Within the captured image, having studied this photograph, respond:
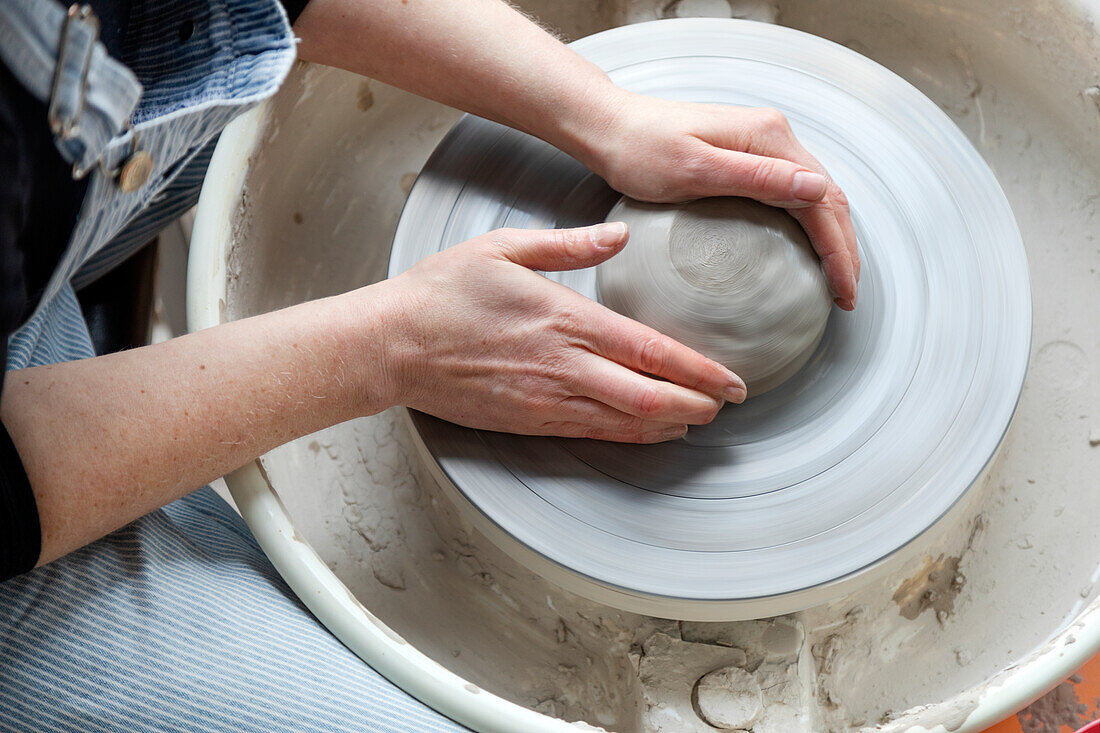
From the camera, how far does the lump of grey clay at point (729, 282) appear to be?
102cm

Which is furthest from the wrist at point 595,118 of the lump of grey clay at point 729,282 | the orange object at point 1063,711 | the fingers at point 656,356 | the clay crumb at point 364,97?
the orange object at point 1063,711

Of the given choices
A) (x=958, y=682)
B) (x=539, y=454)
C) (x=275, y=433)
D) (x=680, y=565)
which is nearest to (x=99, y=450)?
(x=275, y=433)

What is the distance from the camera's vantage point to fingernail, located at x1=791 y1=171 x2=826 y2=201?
101 centimetres

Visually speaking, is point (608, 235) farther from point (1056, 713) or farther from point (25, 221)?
point (1056, 713)

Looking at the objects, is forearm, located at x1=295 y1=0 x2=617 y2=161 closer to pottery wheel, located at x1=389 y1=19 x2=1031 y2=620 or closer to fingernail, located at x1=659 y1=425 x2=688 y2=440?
pottery wheel, located at x1=389 y1=19 x2=1031 y2=620

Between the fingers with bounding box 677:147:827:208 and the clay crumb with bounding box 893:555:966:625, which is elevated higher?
the fingers with bounding box 677:147:827:208

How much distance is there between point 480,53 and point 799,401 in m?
0.62

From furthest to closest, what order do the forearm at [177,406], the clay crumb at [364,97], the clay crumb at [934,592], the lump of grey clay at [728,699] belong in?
the clay crumb at [364,97]
the clay crumb at [934,592]
the lump of grey clay at [728,699]
the forearm at [177,406]

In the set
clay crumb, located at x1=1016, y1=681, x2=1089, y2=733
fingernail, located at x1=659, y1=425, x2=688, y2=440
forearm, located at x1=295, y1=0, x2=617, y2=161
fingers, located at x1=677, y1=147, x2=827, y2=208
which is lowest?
clay crumb, located at x1=1016, y1=681, x2=1089, y2=733

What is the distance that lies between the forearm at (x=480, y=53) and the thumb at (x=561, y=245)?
0.61 ft

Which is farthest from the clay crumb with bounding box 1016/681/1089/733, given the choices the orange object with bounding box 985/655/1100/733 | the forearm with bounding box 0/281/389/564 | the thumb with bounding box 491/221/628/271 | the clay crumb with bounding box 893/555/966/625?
the forearm with bounding box 0/281/389/564

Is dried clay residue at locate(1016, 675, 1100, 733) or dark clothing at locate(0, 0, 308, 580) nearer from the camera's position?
dark clothing at locate(0, 0, 308, 580)

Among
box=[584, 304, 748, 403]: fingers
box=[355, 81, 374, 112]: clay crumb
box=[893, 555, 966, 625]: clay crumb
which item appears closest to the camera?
box=[584, 304, 748, 403]: fingers

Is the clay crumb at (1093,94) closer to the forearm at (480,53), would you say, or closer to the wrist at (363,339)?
the forearm at (480,53)
